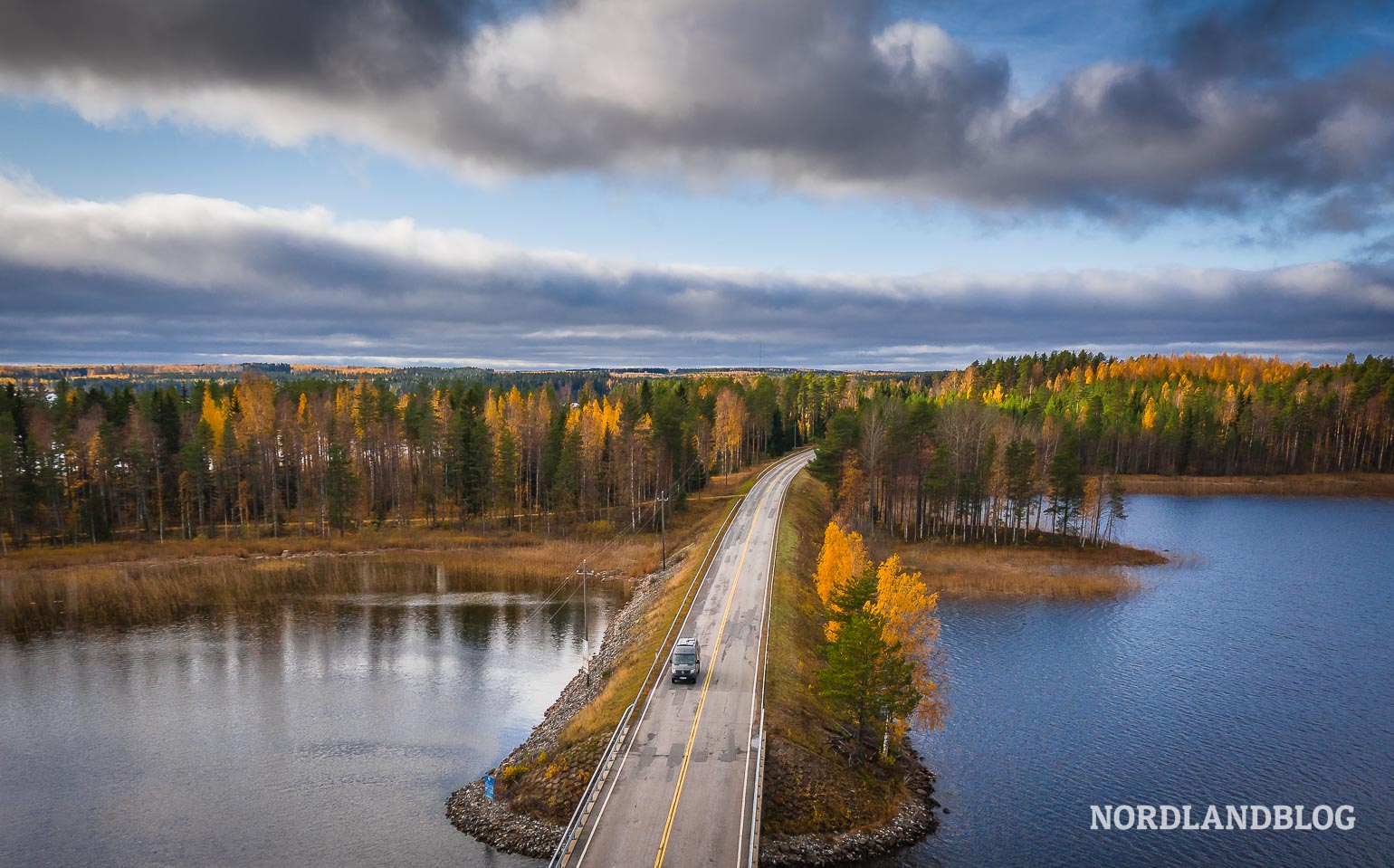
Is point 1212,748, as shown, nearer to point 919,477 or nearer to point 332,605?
point 919,477

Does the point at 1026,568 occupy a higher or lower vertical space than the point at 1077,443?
lower

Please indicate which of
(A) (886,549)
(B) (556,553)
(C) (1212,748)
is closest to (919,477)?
(A) (886,549)

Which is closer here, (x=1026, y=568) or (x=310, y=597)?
(x=310, y=597)

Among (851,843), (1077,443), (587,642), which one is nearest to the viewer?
(851,843)

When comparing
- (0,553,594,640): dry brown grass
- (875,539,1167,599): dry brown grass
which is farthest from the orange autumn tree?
(0,553,594,640): dry brown grass

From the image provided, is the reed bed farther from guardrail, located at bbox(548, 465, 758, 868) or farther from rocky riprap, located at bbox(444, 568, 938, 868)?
rocky riprap, located at bbox(444, 568, 938, 868)

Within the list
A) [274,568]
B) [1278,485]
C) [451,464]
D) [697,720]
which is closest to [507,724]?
[697,720]

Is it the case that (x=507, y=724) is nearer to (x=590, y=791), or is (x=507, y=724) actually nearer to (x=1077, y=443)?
(x=590, y=791)
